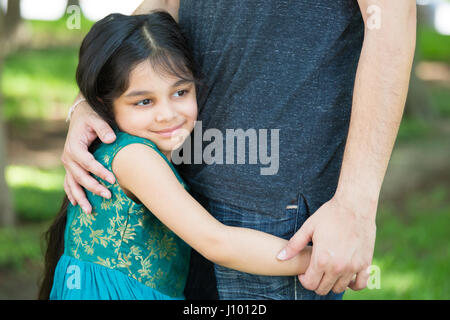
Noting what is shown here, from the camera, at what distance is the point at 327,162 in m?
1.79

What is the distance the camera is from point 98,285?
190 centimetres

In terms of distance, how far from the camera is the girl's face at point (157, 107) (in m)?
1.85

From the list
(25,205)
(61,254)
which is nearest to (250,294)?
(61,254)

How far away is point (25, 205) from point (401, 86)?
441cm

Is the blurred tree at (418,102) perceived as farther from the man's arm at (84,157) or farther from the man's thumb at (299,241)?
the man's thumb at (299,241)

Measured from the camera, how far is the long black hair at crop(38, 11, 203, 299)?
1.87 metres

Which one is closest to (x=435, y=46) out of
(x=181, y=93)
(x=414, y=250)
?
(x=414, y=250)

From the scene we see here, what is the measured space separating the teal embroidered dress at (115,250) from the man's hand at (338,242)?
0.52 m

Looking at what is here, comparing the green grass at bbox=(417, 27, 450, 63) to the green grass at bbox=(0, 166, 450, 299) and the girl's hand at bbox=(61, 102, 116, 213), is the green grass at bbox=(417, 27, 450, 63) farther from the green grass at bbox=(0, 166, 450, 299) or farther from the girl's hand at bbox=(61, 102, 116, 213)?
the girl's hand at bbox=(61, 102, 116, 213)

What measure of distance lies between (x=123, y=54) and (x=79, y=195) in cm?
48

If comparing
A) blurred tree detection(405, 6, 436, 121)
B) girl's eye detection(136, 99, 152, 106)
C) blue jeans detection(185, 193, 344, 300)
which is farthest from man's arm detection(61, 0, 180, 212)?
blurred tree detection(405, 6, 436, 121)

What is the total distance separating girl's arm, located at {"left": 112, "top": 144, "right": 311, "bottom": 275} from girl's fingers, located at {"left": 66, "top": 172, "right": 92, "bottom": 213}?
9.3 inches

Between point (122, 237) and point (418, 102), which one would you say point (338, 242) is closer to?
point (122, 237)
